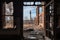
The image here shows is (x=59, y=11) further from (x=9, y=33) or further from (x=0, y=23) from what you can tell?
(x=0, y=23)

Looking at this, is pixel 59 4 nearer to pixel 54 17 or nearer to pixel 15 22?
pixel 54 17

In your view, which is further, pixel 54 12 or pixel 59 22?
pixel 59 22

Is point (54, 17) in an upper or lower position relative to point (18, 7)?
lower

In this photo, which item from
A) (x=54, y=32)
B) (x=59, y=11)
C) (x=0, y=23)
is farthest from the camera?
(x=0, y=23)

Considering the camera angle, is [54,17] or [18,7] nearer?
[54,17]

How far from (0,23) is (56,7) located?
10.9ft

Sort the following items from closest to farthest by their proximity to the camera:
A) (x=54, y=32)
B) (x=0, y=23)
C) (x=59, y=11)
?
(x=54, y=32) < (x=59, y=11) < (x=0, y=23)

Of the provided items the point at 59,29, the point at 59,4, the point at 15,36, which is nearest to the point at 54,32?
the point at 59,29

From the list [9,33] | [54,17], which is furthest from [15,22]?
[54,17]

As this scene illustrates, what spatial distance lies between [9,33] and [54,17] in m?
2.49

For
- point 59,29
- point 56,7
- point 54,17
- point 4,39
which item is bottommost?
point 4,39

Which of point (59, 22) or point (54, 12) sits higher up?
point (54, 12)

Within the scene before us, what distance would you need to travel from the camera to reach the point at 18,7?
25.7ft

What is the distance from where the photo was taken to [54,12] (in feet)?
24.0
